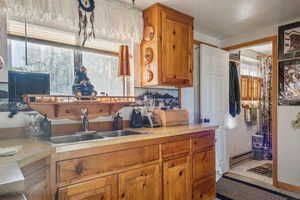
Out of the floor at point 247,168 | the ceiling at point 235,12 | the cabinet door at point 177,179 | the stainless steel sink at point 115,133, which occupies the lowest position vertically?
the floor at point 247,168

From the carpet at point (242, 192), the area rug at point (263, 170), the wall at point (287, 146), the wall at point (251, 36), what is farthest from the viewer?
the area rug at point (263, 170)

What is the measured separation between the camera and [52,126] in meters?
1.71

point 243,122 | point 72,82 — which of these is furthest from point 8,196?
point 243,122

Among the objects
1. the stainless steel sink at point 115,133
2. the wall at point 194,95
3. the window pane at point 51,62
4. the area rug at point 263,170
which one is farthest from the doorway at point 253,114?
the window pane at point 51,62

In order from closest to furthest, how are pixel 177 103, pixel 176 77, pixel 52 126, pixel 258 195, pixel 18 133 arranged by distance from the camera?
pixel 18 133
pixel 52 126
pixel 176 77
pixel 258 195
pixel 177 103

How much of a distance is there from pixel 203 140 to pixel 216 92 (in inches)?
47.5

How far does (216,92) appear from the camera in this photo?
3102 millimetres

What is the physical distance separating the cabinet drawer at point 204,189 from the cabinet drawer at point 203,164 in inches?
2.4

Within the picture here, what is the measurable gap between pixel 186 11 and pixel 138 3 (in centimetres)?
61

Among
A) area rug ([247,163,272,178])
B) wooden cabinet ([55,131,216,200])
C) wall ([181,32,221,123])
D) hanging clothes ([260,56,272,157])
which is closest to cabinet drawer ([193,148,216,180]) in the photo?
wooden cabinet ([55,131,216,200])

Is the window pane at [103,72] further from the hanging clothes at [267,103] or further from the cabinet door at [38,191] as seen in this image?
the hanging clothes at [267,103]

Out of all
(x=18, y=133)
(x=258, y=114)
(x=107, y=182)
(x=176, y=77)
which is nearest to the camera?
(x=107, y=182)

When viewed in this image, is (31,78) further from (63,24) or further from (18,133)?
(63,24)

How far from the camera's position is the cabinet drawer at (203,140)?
205 centimetres
